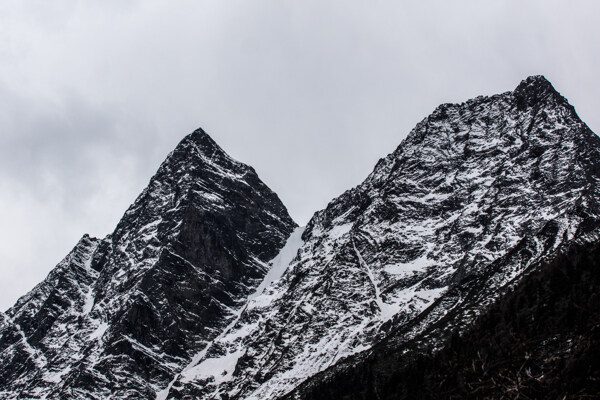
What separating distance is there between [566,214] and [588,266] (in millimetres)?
67987

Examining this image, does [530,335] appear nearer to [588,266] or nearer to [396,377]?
[588,266]

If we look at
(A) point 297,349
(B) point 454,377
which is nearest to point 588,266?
(B) point 454,377

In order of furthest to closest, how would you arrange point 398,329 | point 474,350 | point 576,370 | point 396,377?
point 398,329 → point 396,377 → point 474,350 → point 576,370

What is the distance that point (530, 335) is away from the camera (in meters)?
101

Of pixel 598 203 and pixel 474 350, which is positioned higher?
pixel 598 203

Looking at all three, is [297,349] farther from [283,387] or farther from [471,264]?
[471,264]

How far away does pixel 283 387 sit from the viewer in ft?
590

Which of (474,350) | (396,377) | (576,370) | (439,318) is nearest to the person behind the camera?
(576,370)

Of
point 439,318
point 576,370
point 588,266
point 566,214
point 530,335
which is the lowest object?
point 576,370

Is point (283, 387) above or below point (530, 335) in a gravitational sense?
above

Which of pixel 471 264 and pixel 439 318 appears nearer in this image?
pixel 439 318

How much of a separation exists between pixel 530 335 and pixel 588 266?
19.5m

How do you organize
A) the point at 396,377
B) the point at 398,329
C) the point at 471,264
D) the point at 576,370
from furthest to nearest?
the point at 471,264
the point at 398,329
the point at 396,377
the point at 576,370

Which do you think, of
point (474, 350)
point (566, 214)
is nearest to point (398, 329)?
point (566, 214)
